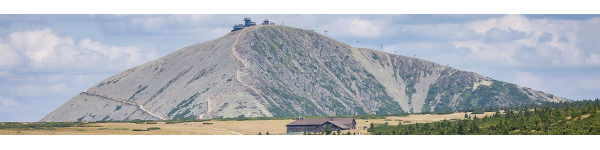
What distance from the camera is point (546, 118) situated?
123125mm

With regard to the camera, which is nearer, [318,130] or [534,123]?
[534,123]

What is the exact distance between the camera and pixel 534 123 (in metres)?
119
